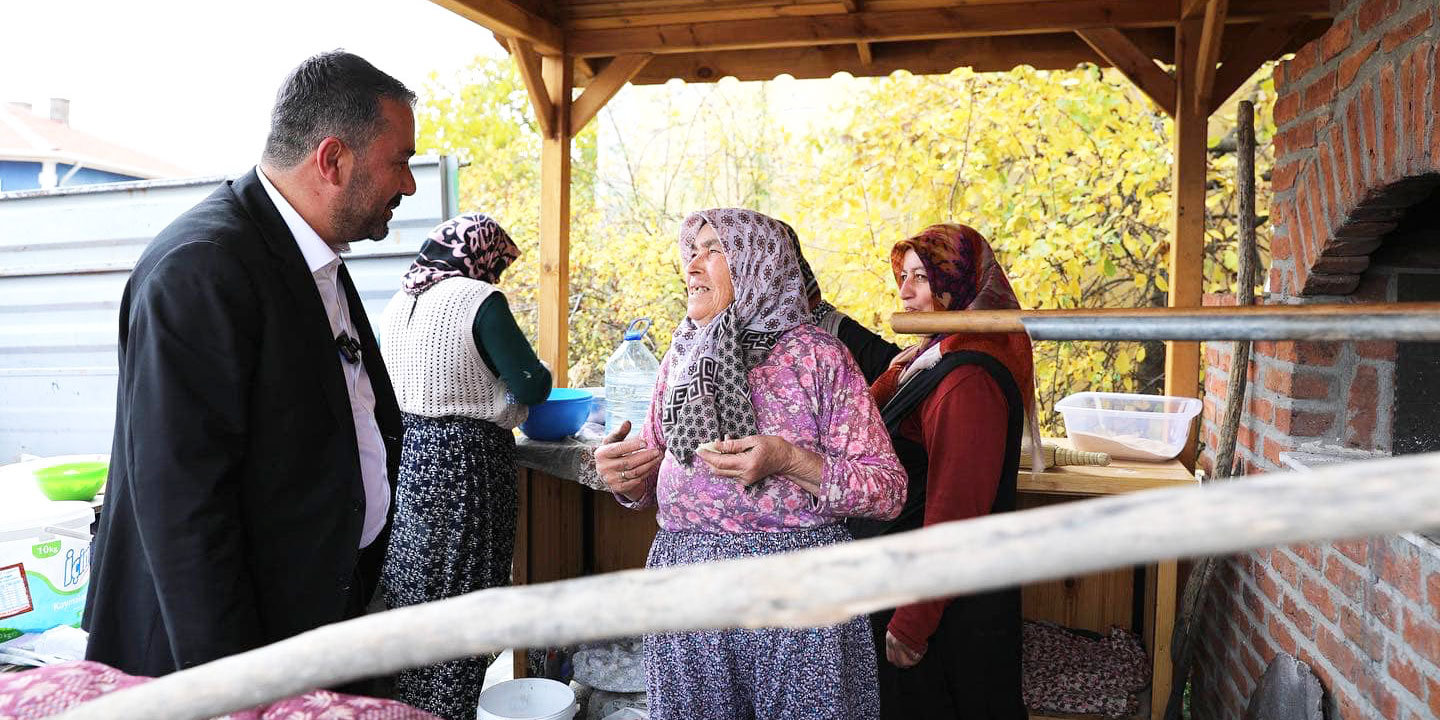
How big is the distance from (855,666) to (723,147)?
892 centimetres

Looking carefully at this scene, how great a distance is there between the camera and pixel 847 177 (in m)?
7.72

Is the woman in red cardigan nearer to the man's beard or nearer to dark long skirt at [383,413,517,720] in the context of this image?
dark long skirt at [383,413,517,720]

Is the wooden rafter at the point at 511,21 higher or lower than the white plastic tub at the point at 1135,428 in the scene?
higher

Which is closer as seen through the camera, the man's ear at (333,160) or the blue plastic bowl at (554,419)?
the man's ear at (333,160)

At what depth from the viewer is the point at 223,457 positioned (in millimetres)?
1546

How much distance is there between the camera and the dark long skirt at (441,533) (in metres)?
3.16

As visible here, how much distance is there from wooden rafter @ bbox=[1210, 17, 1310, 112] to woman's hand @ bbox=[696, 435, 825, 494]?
304 centimetres

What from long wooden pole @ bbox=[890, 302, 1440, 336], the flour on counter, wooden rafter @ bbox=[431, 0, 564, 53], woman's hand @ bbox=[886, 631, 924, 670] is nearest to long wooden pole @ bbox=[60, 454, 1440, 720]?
long wooden pole @ bbox=[890, 302, 1440, 336]

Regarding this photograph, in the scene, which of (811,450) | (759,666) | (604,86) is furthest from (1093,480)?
(604,86)

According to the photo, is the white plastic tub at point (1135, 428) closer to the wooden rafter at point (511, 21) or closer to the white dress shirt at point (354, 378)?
the white dress shirt at point (354, 378)

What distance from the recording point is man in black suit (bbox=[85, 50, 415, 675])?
1.52 metres

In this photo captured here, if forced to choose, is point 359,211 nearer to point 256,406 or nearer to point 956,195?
point 256,406

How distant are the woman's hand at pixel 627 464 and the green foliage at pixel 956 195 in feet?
15.3

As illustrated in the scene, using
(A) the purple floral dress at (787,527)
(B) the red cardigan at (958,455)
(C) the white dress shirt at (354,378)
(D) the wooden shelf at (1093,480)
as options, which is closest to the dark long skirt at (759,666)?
(A) the purple floral dress at (787,527)
